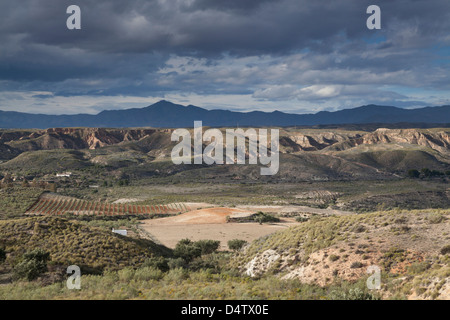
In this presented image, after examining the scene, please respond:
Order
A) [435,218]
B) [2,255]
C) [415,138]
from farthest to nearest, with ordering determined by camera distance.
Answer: [415,138] → [2,255] → [435,218]

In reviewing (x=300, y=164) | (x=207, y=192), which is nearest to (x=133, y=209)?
(x=207, y=192)

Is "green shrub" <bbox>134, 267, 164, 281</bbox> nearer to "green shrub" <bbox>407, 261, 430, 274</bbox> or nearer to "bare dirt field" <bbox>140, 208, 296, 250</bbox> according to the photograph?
"green shrub" <bbox>407, 261, 430, 274</bbox>

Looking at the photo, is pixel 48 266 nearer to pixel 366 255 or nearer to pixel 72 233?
pixel 72 233

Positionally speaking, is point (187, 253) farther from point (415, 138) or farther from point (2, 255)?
point (415, 138)

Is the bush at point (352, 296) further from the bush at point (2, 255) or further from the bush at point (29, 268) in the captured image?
the bush at point (2, 255)

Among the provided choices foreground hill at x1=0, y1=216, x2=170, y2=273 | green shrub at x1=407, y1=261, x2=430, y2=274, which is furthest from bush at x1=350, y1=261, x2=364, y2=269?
foreground hill at x1=0, y1=216, x2=170, y2=273

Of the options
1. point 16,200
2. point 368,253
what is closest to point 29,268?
point 368,253

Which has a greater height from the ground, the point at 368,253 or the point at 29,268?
the point at 368,253
